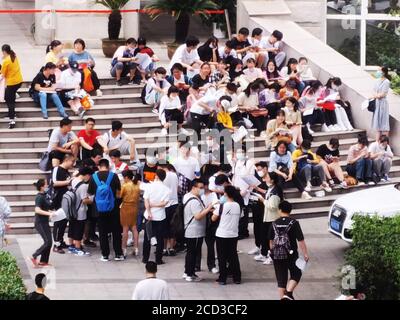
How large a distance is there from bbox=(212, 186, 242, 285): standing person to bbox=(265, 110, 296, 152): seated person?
173 inches

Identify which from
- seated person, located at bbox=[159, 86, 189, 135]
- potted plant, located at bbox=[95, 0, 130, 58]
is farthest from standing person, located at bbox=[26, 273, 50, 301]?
potted plant, located at bbox=[95, 0, 130, 58]

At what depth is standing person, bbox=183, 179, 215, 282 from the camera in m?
25.3

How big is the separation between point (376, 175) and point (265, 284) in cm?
563

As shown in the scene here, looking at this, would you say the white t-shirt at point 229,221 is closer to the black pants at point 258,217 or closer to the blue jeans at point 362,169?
the black pants at point 258,217

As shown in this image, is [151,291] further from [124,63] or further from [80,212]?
[124,63]

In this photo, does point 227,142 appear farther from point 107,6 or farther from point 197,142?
point 107,6

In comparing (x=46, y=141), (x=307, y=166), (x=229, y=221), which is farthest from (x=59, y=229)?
(x=307, y=166)

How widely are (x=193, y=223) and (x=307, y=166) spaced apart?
4.55 m

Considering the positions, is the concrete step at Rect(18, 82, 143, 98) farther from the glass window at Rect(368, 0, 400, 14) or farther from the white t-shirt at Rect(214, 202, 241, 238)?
Answer: the glass window at Rect(368, 0, 400, 14)

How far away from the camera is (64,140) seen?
93.1 feet

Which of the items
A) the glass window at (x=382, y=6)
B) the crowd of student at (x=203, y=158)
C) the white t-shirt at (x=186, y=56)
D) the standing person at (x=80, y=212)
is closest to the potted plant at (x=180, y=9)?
the crowd of student at (x=203, y=158)

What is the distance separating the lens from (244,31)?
1291 inches

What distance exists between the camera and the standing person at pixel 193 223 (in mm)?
25297

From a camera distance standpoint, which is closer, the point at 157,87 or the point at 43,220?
the point at 43,220
